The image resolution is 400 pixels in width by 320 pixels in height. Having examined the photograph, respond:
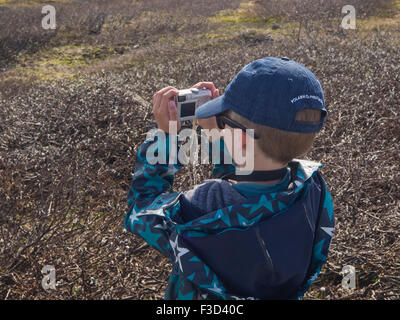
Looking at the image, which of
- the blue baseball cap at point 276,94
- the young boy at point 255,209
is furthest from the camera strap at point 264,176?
the blue baseball cap at point 276,94

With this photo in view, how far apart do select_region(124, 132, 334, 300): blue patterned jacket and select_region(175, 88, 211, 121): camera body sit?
0.51ft

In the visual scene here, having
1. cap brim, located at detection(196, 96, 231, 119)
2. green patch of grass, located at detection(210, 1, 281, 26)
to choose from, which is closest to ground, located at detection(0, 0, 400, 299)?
cap brim, located at detection(196, 96, 231, 119)

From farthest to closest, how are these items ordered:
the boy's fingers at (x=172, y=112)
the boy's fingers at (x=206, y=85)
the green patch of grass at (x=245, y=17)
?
the green patch of grass at (x=245, y=17) → the boy's fingers at (x=206, y=85) → the boy's fingers at (x=172, y=112)

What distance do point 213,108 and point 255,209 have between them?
333 mm

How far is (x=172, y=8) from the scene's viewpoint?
583 inches

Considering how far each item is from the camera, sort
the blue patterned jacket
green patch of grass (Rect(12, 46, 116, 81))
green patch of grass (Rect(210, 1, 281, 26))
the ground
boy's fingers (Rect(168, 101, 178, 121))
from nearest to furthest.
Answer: the blue patterned jacket, boy's fingers (Rect(168, 101, 178, 121)), the ground, green patch of grass (Rect(12, 46, 116, 81)), green patch of grass (Rect(210, 1, 281, 26))

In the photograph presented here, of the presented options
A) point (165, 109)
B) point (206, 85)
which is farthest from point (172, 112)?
point (206, 85)

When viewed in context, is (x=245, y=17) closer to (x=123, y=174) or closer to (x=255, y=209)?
(x=123, y=174)

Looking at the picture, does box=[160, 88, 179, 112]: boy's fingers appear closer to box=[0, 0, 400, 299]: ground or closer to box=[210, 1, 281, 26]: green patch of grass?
box=[0, 0, 400, 299]: ground

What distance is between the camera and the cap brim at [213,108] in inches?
44.4

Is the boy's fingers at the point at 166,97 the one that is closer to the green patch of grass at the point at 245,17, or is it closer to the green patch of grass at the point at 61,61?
the green patch of grass at the point at 61,61

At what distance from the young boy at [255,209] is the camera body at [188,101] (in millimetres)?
133

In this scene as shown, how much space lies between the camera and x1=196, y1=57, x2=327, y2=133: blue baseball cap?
3.41 feet

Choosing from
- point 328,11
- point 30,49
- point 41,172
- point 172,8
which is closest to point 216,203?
point 41,172
